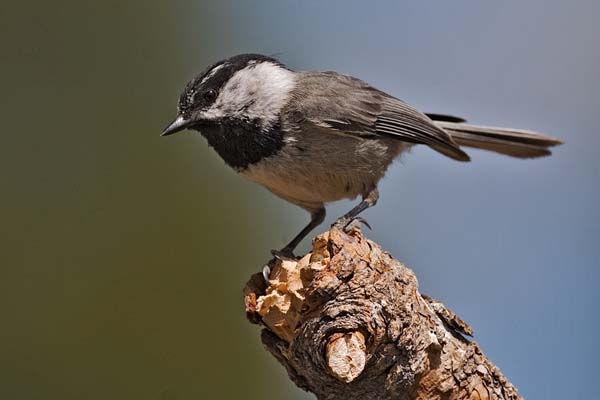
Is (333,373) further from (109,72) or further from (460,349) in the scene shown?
(109,72)

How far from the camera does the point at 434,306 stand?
8.27 ft

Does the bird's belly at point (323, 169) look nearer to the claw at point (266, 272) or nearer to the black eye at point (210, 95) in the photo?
the black eye at point (210, 95)

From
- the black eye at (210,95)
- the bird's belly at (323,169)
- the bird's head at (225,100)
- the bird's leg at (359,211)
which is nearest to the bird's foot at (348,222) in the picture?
the bird's leg at (359,211)

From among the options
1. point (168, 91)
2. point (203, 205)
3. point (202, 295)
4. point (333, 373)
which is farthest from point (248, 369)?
point (333, 373)

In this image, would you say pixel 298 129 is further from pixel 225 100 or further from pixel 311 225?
pixel 311 225

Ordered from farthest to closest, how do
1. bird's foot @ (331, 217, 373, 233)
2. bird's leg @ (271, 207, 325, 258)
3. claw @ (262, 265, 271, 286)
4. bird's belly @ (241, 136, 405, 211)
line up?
bird's leg @ (271, 207, 325, 258)
bird's belly @ (241, 136, 405, 211)
bird's foot @ (331, 217, 373, 233)
claw @ (262, 265, 271, 286)

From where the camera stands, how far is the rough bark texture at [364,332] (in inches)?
87.0

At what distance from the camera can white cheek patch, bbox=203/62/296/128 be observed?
3.30m

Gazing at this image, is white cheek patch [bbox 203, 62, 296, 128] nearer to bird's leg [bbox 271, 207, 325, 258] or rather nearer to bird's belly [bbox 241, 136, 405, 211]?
bird's belly [bbox 241, 136, 405, 211]

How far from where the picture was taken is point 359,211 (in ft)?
10.9

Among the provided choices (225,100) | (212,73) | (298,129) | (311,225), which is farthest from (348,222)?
(212,73)

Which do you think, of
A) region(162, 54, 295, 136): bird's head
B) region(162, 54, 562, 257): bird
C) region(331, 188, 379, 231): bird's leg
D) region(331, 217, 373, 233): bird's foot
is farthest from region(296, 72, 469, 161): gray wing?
region(331, 217, 373, 233): bird's foot

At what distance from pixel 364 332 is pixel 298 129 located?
1252mm

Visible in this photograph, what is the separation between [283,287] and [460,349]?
0.57m
